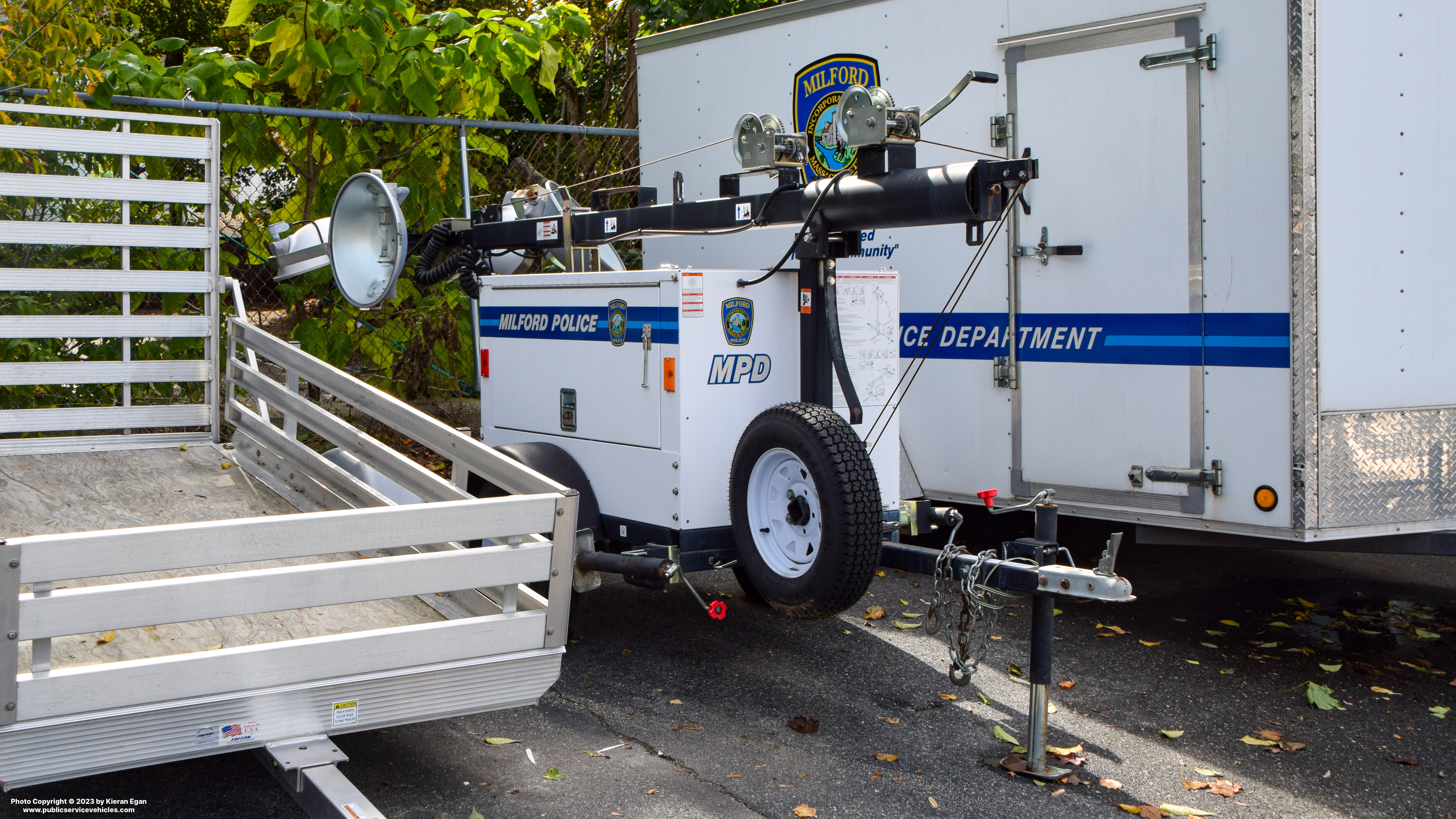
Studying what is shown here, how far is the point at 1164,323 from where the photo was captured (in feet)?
18.2

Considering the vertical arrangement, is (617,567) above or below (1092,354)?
below

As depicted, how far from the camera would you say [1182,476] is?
545cm

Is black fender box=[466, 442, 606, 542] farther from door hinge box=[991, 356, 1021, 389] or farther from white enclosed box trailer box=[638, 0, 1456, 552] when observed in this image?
door hinge box=[991, 356, 1021, 389]

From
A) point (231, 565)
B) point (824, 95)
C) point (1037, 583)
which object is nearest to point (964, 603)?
point (1037, 583)

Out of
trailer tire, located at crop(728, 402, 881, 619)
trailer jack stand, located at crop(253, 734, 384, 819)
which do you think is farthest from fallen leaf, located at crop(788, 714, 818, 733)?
trailer jack stand, located at crop(253, 734, 384, 819)

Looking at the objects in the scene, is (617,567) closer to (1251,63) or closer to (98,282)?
(98,282)

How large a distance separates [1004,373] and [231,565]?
3748 millimetres

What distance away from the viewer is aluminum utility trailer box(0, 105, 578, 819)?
3074 millimetres

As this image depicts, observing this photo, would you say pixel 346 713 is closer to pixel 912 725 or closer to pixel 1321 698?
pixel 912 725

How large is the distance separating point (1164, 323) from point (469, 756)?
3549 mm

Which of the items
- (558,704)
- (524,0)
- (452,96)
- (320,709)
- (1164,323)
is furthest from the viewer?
(524,0)

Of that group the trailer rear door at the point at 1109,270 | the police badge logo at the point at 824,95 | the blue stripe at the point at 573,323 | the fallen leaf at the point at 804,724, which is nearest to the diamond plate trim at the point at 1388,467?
the trailer rear door at the point at 1109,270

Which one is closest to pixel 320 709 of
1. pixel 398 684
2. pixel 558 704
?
pixel 398 684

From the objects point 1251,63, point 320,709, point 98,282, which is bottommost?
point 320,709
